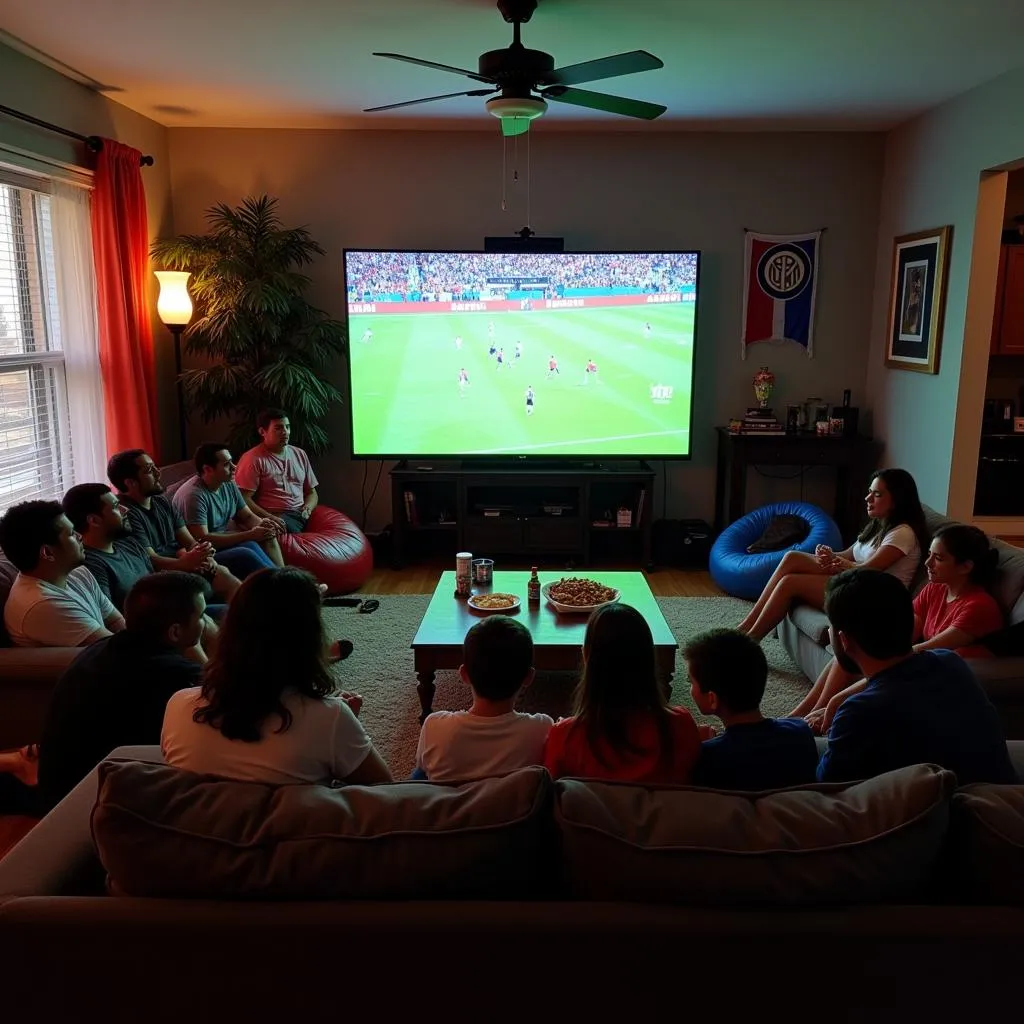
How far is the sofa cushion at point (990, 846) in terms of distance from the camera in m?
1.31

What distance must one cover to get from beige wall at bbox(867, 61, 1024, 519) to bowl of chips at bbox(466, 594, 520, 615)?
2.69 m

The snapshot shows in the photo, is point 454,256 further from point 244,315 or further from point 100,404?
point 100,404

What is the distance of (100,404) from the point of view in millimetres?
4773

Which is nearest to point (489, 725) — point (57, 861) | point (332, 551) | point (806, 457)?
point (57, 861)

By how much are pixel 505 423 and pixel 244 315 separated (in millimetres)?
1715

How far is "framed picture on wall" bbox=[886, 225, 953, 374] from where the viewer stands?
491 cm

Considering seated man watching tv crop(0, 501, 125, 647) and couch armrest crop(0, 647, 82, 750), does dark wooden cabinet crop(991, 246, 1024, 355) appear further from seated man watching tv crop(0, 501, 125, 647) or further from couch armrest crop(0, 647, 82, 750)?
couch armrest crop(0, 647, 82, 750)

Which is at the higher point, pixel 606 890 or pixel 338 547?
pixel 606 890

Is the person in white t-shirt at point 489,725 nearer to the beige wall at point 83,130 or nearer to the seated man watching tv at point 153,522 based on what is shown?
the seated man watching tv at point 153,522

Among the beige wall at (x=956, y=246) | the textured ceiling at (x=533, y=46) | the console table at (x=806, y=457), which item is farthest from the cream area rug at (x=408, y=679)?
the textured ceiling at (x=533, y=46)

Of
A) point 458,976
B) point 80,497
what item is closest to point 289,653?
point 458,976

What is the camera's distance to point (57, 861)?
147 centimetres

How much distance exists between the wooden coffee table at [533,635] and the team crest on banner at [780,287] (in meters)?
2.67

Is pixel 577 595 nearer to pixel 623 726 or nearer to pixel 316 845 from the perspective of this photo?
pixel 623 726
